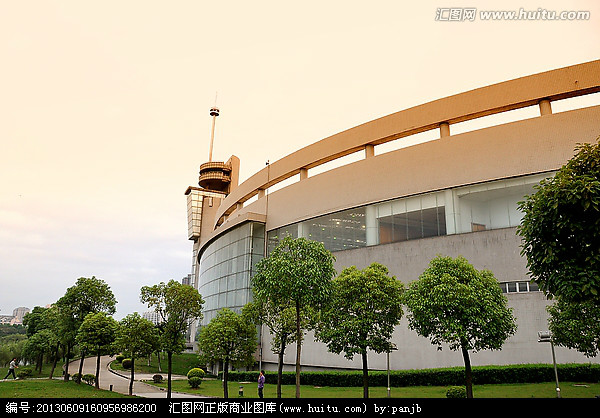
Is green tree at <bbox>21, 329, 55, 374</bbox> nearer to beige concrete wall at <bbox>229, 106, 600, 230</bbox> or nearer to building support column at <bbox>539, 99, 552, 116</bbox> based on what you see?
beige concrete wall at <bbox>229, 106, 600, 230</bbox>

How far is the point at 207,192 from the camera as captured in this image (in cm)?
6625

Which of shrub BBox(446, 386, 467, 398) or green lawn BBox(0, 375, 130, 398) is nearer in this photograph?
shrub BBox(446, 386, 467, 398)

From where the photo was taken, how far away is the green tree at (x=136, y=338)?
21156 mm

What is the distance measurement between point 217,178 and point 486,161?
159 feet

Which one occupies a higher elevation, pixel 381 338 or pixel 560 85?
pixel 560 85

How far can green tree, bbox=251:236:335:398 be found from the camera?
15.8 metres

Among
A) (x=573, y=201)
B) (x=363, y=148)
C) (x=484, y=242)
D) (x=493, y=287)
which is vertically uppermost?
(x=363, y=148)

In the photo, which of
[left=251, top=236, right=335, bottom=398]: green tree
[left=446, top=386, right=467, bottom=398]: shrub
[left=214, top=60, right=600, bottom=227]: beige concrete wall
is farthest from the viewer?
[left=214, top=60, right=600, bottom=227]: beige concrete wall

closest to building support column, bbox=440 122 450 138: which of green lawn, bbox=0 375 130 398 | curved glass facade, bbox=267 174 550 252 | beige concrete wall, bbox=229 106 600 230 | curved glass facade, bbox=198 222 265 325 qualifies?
beige concrete wall, bbox=229 106 600 230

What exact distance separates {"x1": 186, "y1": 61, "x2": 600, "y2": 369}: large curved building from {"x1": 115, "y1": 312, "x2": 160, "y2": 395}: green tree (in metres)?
12.0

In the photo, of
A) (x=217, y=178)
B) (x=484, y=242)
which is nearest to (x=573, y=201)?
(x=484, y=242)

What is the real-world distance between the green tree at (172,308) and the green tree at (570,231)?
53.1 ft

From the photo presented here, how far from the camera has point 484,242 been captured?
22.8 metres

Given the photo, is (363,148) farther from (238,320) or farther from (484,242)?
(238,320)
